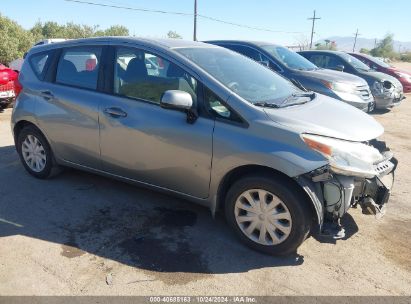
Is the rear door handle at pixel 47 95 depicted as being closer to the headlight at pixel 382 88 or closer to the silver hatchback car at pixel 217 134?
the silver hatchback car at pixel 217 134

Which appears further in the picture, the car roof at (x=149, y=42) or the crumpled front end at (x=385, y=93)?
the crumpled front end at (x=385, y=93)

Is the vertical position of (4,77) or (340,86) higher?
(340,86)

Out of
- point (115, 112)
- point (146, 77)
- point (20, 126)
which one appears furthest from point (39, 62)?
point (146, 77)

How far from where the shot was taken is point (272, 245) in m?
3.19

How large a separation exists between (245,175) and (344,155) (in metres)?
0.81

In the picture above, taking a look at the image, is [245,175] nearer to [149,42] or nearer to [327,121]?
[327,121]

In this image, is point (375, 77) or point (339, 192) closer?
point (339, 192)

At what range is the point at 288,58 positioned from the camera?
324 inches

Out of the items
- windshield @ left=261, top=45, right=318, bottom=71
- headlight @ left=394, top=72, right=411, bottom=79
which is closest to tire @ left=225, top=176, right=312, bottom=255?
windshield @ left=261, top=45, right=318, bottom=71

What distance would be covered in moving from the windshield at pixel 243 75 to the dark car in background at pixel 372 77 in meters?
6.41

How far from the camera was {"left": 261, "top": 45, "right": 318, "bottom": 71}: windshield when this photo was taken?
8016 mm

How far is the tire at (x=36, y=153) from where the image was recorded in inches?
180

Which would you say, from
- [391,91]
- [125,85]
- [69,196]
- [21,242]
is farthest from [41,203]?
[391,91]

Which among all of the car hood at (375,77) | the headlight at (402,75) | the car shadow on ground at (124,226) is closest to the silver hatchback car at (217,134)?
the car shadow on ground at (124,226)
